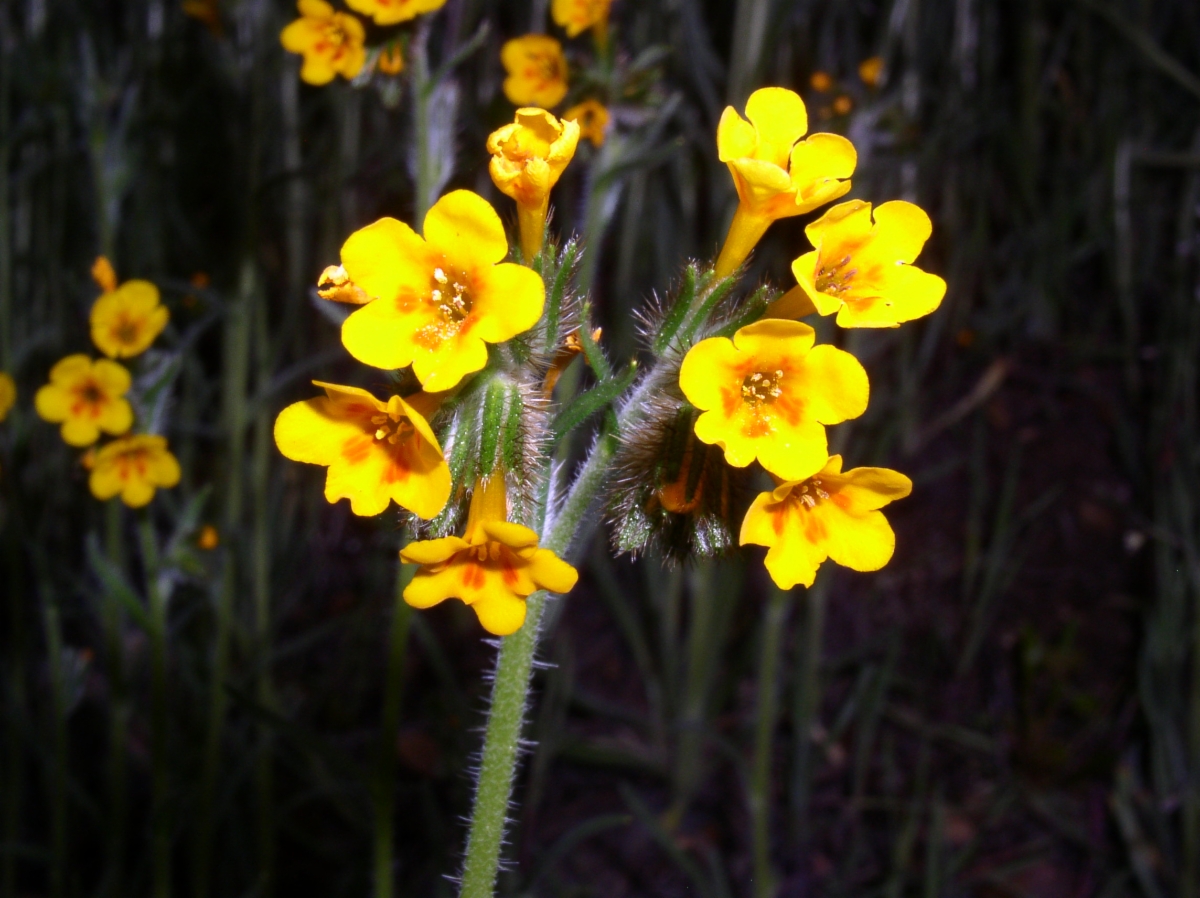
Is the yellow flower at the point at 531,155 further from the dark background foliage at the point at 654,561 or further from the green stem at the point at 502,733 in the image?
the dark background foliage at the point at 654,561

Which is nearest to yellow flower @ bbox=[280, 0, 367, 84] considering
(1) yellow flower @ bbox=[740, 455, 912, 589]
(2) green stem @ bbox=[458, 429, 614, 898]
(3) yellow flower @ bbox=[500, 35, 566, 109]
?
(3) yellow flower @ bbox=[500, 35, 566, 109]

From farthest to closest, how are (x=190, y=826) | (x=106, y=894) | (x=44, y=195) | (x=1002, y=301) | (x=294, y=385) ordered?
1. (x=1002, y=301)
2. (x=294, y=385)
3. (x=44, y=195)
4. (x=190, y=826)
5. (x=106, y=894)

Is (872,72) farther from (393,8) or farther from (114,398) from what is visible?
(114,398)

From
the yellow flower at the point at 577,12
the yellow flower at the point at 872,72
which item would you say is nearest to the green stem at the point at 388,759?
the yellow flower at the point at 577,12

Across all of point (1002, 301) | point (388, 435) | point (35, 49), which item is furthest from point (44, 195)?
point (1002, 301)

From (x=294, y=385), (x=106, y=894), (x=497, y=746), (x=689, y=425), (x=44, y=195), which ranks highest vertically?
(x=44, y=195)

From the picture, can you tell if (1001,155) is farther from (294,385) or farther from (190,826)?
(190,826)

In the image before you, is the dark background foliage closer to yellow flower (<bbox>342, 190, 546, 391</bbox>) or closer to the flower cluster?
the flower cluster
